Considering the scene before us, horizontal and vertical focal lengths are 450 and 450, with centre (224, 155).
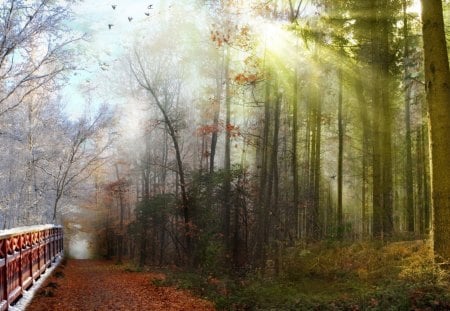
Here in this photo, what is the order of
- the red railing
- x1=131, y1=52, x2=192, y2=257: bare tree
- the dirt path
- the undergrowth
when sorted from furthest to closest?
x1=131, y1=52, x2=192, y2=257: bare tree
the dirt path
the red railing
the undergrowth

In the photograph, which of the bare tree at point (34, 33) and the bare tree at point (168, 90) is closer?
the bare tree at point (34, 33)

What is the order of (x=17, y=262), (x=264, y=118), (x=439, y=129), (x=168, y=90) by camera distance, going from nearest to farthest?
(x=439, y=129)
(x=17, y=262)
(x=264, y=118)
(x=168, y=90)

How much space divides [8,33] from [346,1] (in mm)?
11454

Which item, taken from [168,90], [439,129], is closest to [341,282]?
[439,129]

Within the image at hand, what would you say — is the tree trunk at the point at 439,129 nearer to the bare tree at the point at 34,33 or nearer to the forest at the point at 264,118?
the forest at the point at 264,118

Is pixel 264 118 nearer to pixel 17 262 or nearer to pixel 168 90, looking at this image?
pixel 168 90

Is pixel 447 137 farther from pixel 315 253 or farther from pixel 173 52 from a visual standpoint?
pixel 173 52

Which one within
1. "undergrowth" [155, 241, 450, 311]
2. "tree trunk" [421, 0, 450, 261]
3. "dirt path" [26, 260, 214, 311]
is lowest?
"dirt path" [26, 260, 214, 311]

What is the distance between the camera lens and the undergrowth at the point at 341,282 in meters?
7.26

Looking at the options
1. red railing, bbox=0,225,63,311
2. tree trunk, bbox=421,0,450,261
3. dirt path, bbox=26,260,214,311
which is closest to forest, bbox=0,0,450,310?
tree trunk, bbox=421,0,450,261

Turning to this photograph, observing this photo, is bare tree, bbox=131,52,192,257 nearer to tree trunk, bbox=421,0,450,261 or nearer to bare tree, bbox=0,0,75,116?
bare tree, bbox=0,0,75,116

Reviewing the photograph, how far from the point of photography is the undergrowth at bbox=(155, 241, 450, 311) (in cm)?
726

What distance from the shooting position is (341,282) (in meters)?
11.8

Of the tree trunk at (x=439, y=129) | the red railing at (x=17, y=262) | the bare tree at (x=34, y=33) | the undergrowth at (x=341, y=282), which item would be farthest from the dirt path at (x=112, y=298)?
the bare tree at (x=34, y=33)
